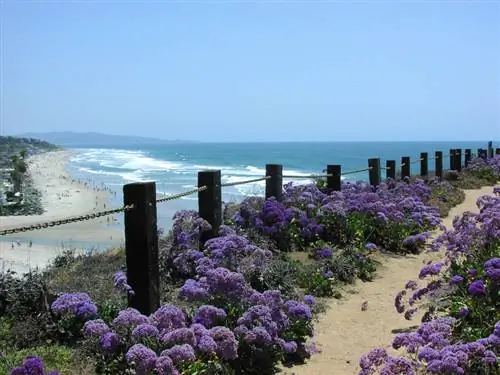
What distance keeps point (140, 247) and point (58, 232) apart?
2054 centimetres

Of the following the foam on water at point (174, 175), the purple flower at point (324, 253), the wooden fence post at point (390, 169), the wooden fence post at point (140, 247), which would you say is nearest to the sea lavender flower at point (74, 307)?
the wooden fence post at point (140, 247)

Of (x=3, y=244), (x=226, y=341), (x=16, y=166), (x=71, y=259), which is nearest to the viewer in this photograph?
(x=226, y=341)

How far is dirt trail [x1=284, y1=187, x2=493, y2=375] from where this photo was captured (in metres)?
5.48

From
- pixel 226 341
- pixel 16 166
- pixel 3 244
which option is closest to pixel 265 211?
pixel 226 341

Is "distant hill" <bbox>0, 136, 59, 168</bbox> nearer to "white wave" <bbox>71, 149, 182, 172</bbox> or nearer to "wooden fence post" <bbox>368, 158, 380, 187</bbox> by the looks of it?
"white wave" <bbox>71, 149, 182, 172</bbox>

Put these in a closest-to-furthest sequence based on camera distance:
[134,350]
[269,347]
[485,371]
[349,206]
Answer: [485,371] < [134,350] < [269,347] < [349,206]

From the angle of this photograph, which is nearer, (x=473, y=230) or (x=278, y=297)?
(x=278, y=297)

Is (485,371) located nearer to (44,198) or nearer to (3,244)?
(3,244)

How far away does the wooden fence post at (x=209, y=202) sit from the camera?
7.91m

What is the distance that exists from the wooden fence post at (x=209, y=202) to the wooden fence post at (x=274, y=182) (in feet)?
8.74

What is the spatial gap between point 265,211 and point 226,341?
5.10 metres

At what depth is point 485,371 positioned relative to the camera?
3.78m

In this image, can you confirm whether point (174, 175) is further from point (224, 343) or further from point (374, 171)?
point (224, 343)

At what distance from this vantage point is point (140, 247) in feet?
18.5
